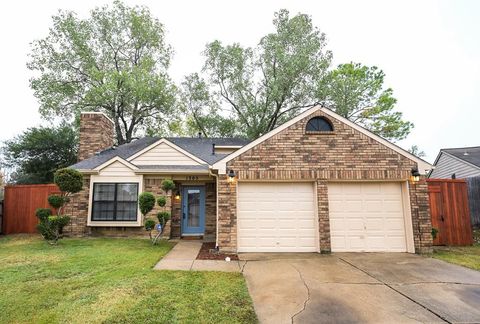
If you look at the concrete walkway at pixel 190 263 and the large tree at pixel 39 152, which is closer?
the concrete walkway at pixel 190 263

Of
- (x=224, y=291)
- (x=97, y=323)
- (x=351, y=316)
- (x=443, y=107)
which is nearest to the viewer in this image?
(x=97, y=323)

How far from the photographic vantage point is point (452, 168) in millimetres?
17469

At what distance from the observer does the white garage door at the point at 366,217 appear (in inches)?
306

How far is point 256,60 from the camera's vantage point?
2177 centimetres

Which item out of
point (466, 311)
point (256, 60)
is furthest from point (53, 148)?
point (466, 311)

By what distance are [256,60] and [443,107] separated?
70.7ft

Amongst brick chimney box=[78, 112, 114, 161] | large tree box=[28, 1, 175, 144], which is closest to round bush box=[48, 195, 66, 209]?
brick chimney box=[78, 112, 114, 161]

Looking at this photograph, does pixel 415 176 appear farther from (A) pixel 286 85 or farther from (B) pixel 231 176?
(A) pixel 286 85

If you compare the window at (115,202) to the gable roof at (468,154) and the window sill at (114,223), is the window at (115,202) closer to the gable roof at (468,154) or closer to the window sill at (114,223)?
the window sill at (114,223)

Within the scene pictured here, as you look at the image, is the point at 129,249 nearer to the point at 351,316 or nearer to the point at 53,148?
the point at 351,316

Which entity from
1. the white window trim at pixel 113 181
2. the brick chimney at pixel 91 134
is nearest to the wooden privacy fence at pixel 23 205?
the brick chimney at pixel 91 134

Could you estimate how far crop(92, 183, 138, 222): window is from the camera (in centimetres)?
1005

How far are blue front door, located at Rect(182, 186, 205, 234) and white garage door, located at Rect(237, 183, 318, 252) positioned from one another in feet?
11.2

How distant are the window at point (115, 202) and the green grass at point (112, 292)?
2.98 m
